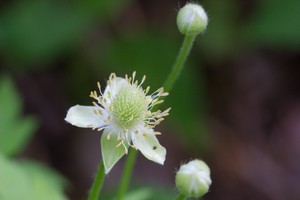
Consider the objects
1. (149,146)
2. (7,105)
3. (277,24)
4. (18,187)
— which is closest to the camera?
(149,146)

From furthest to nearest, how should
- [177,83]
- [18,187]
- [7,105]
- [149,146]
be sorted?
[177,83] < [7,105] < [18,187] < [149,146]

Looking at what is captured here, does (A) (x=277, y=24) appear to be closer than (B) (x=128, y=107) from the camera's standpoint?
No

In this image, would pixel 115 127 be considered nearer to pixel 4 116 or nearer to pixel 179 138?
pixel 4 116

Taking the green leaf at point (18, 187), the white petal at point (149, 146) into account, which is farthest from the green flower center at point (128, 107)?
the green leaf at point (18, 187)

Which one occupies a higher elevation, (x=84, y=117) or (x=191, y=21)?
(x=191, y=21)

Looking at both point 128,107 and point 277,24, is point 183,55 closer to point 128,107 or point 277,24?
point 128,107

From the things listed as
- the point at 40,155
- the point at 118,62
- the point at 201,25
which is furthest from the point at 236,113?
the point at 201,25

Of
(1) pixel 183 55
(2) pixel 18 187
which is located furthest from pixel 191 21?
(2) pixel 18 187

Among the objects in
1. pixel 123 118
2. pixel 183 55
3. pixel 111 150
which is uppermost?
pixel 183 55
